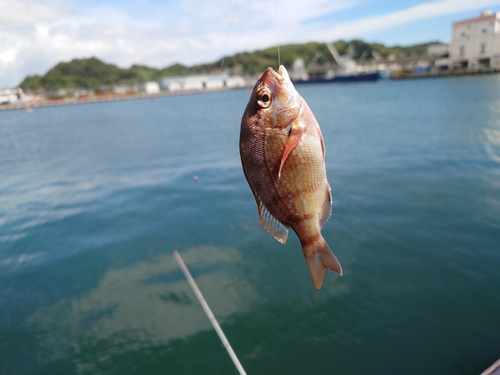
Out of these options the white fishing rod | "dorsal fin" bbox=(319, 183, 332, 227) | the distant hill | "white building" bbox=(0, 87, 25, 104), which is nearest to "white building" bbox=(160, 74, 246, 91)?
the distant hill

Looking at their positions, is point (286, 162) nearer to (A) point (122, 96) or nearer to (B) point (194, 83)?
(A) point (122, 96)

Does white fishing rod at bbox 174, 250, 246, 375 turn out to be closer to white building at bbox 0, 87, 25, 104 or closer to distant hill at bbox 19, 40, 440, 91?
white building at bbox 0, 87, 25, 104

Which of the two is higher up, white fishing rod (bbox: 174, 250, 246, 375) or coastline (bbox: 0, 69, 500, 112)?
coastline (bbox: 0, 69, 500, 112)

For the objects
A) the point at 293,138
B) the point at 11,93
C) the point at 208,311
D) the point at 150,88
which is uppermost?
the point at 150,88

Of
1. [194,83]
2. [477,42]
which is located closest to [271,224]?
[477,42]

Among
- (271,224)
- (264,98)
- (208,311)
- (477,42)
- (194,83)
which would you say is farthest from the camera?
(194,83)

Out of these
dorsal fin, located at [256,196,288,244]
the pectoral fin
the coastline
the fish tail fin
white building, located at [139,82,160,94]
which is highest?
white building, located at [139,82,160,94]
